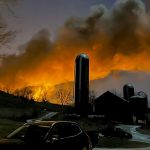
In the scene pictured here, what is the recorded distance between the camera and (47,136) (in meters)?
13.0

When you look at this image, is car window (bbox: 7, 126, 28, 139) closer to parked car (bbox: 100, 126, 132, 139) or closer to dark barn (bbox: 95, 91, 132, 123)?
parked car (bbox: 100, 126, 132, 139)

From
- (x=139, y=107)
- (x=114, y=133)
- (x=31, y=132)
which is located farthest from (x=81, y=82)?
(x=31, y=132)

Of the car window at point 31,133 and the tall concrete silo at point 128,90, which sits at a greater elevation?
Result: the tall concrete silo at point 128,90

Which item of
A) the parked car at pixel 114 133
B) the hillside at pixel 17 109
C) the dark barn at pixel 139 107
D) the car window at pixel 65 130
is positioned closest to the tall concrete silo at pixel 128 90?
the dark barn at pixel 139 107

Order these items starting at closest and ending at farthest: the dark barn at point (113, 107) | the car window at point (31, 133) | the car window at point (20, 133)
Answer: the car window at point (31, 133)
the car window at point (20, 133)
the dark barn at point (113, 107)

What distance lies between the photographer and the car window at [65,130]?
1371 centimetres

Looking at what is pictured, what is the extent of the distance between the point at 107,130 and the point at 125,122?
41354mm

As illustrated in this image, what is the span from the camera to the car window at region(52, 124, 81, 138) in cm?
1371

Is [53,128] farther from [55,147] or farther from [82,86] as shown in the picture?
[82,86]

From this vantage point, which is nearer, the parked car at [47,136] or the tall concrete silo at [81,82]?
the parked car at [47,136]

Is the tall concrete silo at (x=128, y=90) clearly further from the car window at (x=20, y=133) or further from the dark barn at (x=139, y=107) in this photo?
the car window at (x=20, y=133)

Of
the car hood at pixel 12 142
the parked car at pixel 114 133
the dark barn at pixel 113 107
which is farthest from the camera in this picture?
the dark barn at pixel 113 107

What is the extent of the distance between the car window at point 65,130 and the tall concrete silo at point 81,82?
66066 millimetres

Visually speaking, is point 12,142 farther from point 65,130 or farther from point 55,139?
point 65,130
